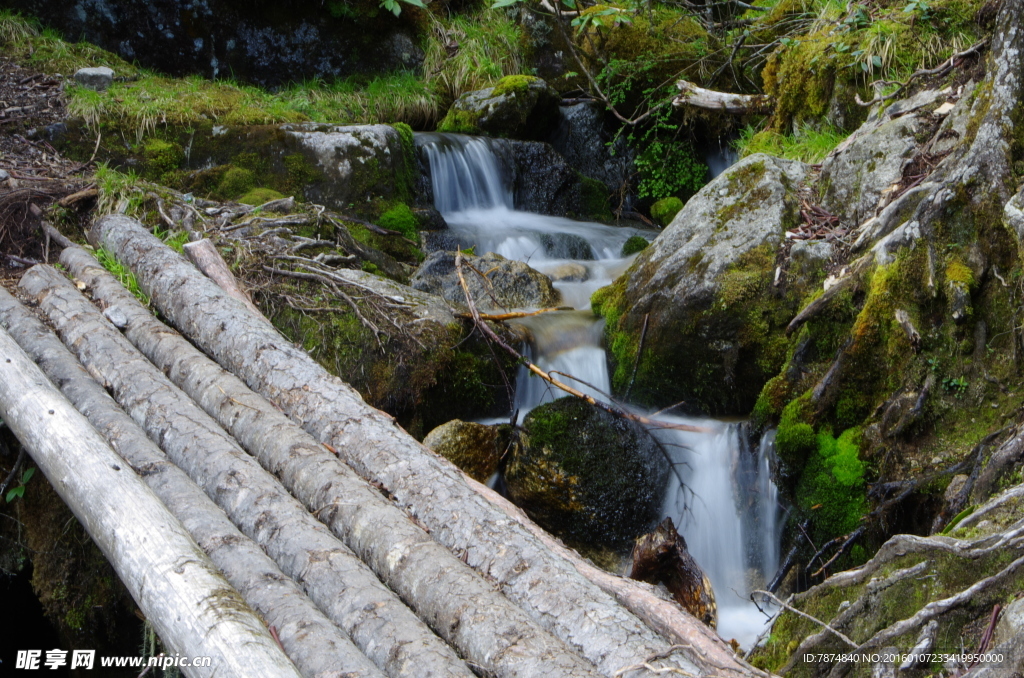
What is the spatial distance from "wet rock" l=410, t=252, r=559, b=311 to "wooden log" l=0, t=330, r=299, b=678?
3356 mm

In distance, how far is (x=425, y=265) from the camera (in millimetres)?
6340

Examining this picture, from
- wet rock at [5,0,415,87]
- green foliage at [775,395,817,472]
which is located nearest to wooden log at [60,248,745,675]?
green foliage at [775,395,817,472]

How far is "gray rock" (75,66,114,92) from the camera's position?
7.46 m

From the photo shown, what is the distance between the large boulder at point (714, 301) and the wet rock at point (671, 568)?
44.8 inches

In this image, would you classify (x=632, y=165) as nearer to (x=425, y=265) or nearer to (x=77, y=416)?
(x=425, y=265)

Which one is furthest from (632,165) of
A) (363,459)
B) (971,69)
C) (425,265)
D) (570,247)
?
(363,459)

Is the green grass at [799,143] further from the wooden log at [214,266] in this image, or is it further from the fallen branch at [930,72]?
the wooden log at [214,266]

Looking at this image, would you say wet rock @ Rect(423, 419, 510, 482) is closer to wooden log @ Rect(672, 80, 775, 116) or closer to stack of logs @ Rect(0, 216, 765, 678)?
stack of logs @ Rect(0, 216, 765, 678)

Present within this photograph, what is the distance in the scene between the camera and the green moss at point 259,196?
6.38 metres

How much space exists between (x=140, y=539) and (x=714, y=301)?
3759 mm

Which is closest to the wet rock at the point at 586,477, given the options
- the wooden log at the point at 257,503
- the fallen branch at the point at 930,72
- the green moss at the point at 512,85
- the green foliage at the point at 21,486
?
the wooden log at the point at 257,503

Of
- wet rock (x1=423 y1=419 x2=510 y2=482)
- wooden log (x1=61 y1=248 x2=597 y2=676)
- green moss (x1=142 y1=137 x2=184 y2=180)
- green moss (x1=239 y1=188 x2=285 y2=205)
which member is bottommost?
wet rock (x1=423 y1=419 x2=510 y2=482)

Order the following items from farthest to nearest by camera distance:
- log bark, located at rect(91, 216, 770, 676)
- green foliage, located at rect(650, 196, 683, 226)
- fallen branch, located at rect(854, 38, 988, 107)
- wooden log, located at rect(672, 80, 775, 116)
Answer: green foliage, located at rect(650, 196, 683, 226) < wooden log, located at rect(672, 80, 775, 116) < fallen branch, located at rect(854, 38, 988, 107) < log bark, located at rect(91, 216, 770, 676)

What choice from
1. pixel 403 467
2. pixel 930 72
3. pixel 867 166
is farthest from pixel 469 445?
pixel 930 72
